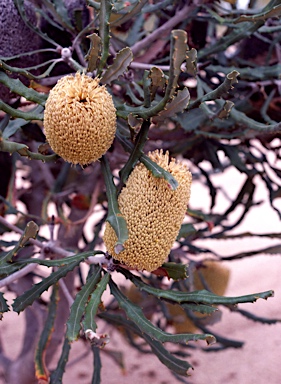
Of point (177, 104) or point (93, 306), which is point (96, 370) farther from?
point (177, 104)

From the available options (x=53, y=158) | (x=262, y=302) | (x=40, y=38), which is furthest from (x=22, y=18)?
(x=262, y=302)

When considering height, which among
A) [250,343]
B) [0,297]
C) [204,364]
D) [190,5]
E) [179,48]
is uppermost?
[250,343]

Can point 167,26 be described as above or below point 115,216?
above

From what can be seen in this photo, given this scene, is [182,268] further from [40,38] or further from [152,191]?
[40,38]

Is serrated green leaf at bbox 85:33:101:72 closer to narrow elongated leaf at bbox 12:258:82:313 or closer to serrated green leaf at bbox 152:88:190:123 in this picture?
serrated green leaf at bbox 152:88:190:123

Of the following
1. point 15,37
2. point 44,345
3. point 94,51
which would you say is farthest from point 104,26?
point 44,345

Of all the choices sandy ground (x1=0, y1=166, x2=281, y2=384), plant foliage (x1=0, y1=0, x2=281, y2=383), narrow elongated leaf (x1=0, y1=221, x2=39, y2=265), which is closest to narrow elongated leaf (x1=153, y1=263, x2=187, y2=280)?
plant foliage (x1=0, y1=0, x2=281, y2=383)

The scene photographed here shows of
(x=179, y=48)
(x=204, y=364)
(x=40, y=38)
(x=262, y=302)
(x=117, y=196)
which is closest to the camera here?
(x=179, y=48)
